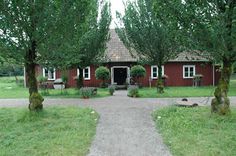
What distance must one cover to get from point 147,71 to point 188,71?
4.01 meters

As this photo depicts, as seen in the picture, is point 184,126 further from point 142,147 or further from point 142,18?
point 142,18

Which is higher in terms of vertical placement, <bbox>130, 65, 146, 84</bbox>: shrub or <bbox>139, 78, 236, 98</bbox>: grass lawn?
<bbox>130, 65, 146, 84</bbox>: shrub

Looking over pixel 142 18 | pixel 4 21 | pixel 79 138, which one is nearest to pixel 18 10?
pixel 4 21

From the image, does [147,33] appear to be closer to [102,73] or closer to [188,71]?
[102,73]

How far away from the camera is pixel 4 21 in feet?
43.9

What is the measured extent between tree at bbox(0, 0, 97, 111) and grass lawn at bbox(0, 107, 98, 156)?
219cm

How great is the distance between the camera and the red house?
3734 centimetres

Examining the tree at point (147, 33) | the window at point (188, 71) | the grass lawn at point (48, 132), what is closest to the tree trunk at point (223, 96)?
the grass lawn at point (48, 132)

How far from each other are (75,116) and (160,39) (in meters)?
11.8

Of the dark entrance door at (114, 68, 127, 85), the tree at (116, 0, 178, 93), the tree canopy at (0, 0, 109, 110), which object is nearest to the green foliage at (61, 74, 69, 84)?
the dark entrance door at (114, 68, 127, 85)

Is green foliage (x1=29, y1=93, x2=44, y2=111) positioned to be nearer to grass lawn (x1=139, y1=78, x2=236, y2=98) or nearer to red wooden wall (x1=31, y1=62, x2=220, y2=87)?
grass lawn (x1=139, y1=78, x2=236, y2=98)

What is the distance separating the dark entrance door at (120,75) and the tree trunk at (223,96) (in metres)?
23.9

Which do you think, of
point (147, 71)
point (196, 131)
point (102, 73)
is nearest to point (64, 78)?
point (102, 73)

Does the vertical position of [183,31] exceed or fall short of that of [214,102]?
it exceeds it
